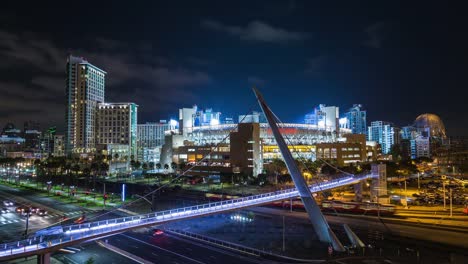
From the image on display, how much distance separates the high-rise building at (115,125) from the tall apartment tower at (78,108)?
16.3 feet

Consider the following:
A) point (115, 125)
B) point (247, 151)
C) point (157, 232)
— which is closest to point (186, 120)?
point (115, 125)

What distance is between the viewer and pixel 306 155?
12488 cm

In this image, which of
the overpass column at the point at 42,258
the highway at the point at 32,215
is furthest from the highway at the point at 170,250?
the highway at the point at 32,215

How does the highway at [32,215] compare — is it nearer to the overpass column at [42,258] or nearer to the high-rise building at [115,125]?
the overpass column at [42,258]

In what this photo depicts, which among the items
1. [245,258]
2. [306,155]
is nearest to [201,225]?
[245,258]

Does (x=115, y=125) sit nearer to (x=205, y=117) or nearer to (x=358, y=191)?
(x=205, y=117)

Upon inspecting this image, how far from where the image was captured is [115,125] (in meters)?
174

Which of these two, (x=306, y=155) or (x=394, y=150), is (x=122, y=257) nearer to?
(x=306, y=155)

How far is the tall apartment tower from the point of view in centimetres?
16575

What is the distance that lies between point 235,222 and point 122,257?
60.9 ft

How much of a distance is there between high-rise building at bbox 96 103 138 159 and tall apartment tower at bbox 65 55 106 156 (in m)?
4.97

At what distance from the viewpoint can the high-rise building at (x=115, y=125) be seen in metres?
172

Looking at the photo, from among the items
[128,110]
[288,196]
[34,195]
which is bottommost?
[34,195]

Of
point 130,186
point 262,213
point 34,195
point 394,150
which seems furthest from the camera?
point 394,150
